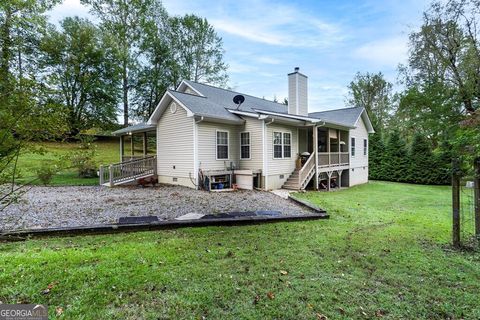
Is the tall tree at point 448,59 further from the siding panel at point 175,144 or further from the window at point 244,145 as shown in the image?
the siding panel at point 175,144

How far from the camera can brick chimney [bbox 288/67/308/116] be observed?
48.0 feet

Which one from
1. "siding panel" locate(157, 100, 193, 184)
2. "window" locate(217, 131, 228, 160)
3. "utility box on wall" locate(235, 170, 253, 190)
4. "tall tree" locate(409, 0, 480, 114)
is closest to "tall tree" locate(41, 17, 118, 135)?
"siding panel" locate(157, 100, 193, 184)

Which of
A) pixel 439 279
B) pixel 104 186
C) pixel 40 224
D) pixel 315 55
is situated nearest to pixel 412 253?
pixel 439 279

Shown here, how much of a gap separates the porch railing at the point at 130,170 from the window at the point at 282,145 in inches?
255

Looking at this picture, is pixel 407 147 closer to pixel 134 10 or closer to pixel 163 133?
pixel 163 133

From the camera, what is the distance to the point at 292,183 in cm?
1237

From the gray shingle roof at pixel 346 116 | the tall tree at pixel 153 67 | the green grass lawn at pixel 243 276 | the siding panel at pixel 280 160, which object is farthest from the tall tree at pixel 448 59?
the tall tree at pixel 153 67

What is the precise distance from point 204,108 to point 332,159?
26.6 feet

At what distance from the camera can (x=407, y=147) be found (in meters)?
19.1

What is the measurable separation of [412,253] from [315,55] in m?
17.4

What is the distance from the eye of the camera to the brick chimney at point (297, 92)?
14.6 m

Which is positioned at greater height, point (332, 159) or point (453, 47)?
point (453, 47)

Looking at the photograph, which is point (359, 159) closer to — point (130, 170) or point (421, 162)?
point (421, 162)

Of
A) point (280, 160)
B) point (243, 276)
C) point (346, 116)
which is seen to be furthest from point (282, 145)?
point (243, 276)
